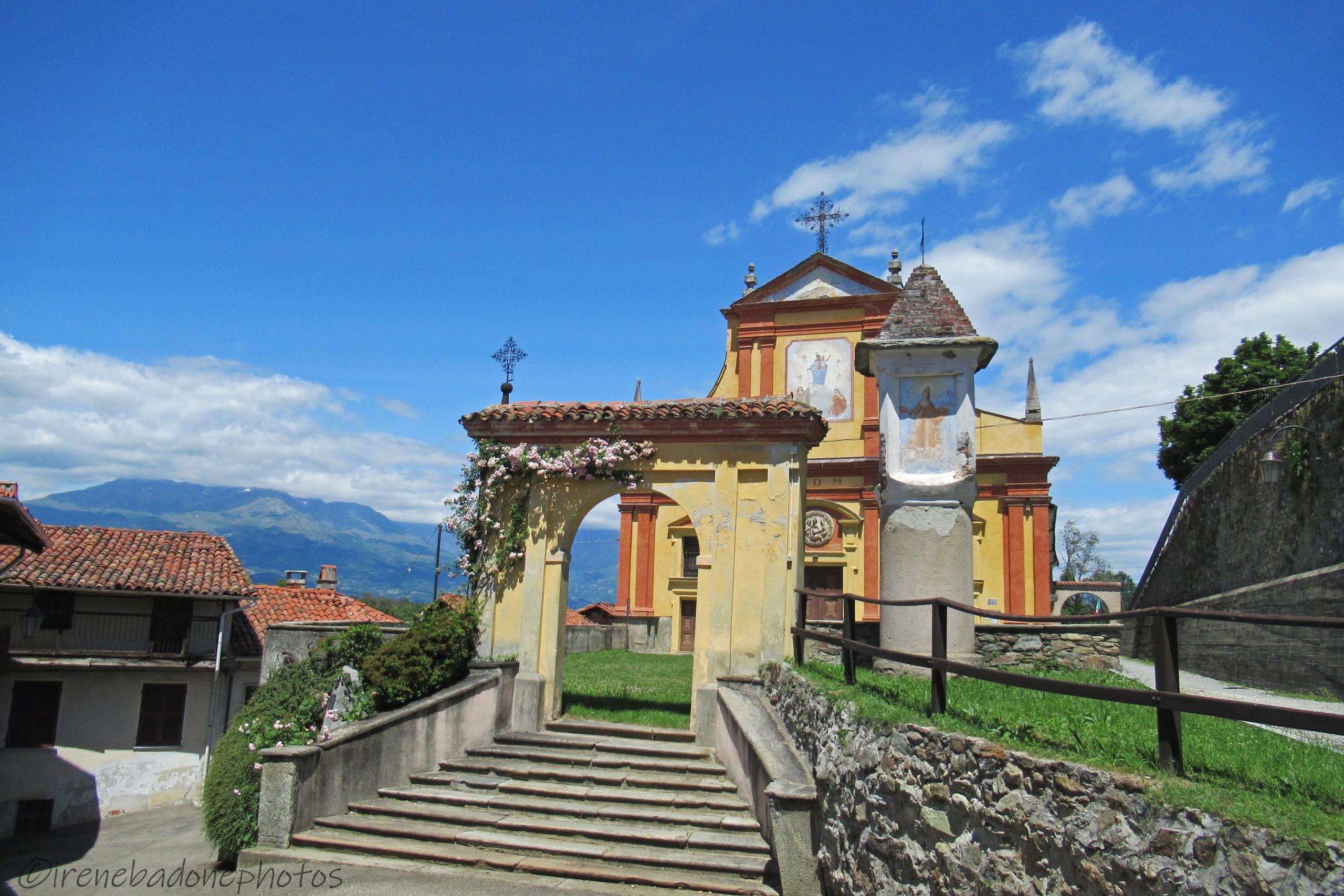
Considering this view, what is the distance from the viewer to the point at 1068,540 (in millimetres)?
70188

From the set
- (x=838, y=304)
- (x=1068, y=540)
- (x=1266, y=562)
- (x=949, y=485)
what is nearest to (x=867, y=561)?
(x=838, y=304)

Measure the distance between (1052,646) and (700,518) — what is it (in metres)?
4.91

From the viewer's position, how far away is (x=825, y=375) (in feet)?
84.4

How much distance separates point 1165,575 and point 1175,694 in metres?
22.4

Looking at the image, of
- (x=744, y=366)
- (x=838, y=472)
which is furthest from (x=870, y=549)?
(x=744, y=366)

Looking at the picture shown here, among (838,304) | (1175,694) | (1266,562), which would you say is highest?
(838,304)

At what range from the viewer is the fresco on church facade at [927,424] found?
11.3m

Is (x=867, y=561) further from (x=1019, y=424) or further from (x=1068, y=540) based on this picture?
(x=1068, y=540)

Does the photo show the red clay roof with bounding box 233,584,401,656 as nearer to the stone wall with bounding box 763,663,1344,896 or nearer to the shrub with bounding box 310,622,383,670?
the shrub with bounding box 310,622,383,670

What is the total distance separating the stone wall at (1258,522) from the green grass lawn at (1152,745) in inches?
301

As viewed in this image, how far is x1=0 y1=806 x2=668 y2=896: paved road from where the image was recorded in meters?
7.85

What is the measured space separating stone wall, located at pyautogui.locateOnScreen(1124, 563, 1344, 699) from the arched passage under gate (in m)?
5.02

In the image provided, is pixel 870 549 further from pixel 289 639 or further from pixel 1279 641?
pixel 289 639

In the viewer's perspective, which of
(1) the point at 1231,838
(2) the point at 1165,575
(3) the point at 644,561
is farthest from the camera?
(3) the point at 644,561
